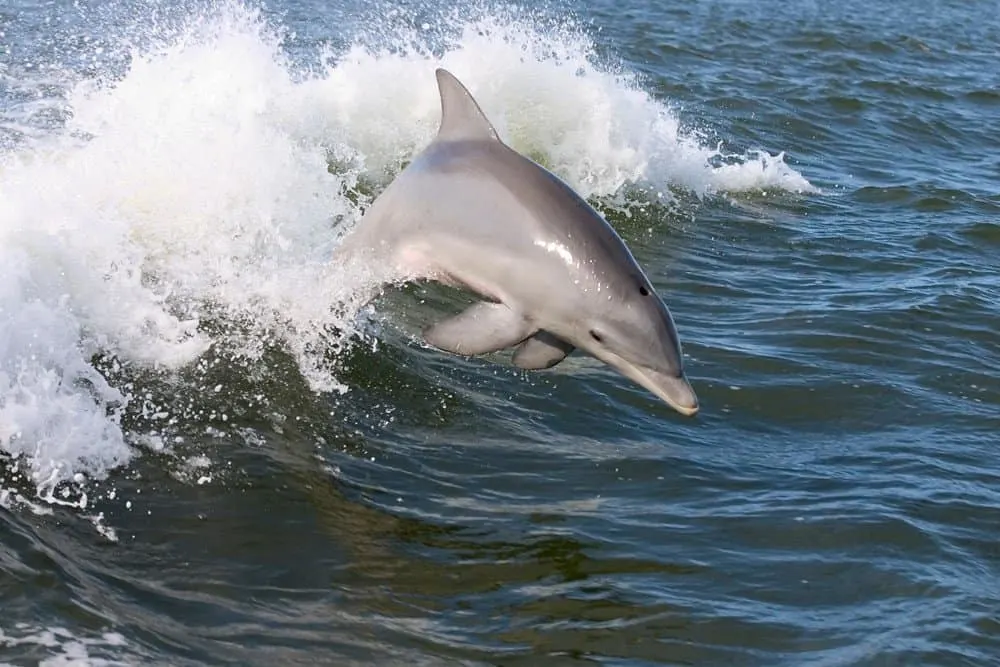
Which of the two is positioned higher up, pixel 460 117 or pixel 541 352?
pixel 460 117

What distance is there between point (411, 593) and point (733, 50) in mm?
18273

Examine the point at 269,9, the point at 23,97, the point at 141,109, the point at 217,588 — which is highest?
the point at 269,9

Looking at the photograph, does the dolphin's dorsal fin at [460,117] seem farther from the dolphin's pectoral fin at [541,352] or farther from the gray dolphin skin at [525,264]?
the dolphin's pectoral fin at [541,352]

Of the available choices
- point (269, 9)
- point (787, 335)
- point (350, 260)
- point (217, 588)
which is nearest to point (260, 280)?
point (350, 260)

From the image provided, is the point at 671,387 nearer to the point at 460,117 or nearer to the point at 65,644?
the point at 460,117

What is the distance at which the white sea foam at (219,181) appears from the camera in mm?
7750

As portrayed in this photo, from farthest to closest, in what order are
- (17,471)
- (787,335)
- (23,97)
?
(23,97) → (787,335) → (17,471)

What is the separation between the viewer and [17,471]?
6.86 meters

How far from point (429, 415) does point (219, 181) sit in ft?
10.6

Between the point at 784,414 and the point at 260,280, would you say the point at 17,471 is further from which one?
the point at 784,414

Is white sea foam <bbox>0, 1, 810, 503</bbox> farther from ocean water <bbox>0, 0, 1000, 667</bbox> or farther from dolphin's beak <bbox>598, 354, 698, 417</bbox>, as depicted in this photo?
dolphin's beak <bbox>598, 354, 698, 417</bbox>

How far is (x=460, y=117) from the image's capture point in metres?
7.63

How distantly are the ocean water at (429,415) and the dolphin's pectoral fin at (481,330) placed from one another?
935 mm

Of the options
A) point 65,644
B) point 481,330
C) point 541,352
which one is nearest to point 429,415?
point 541,352
